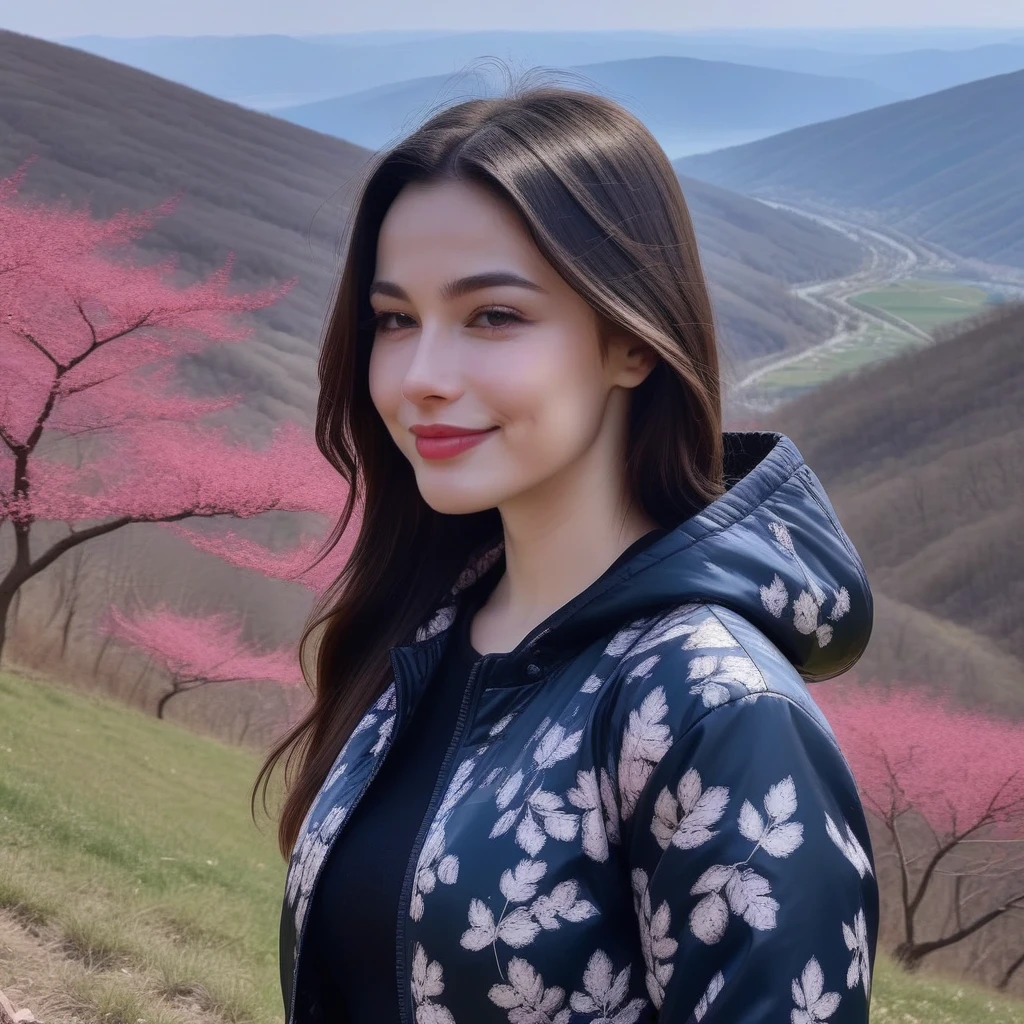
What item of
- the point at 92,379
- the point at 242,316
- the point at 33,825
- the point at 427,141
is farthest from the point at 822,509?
the point at 242,316

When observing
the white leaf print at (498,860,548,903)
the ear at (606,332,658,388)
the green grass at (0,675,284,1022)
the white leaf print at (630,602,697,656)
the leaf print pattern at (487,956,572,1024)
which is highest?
the ear at (606,332,658,388)

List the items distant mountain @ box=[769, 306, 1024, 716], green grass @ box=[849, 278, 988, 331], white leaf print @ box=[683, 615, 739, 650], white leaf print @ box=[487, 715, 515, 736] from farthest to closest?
green grass @ box=[849, 278, 988, 331] < distant mountain @ box=[769, 306, 1024, 716] < white leaf print @ box=[487, 715, 515, 736] < white leaf print @ box=[683, 615, 739, 650]

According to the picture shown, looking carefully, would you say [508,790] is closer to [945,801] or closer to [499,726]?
[499,726]

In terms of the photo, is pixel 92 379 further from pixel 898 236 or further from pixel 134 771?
pixel 898 236

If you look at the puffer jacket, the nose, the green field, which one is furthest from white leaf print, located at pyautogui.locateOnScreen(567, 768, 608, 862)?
the green field

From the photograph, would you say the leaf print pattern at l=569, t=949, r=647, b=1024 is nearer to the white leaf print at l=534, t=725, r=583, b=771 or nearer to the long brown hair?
the white leaf print at l=534, t=725, r=583, b=771

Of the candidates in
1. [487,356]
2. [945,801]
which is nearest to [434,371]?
[487,356]
